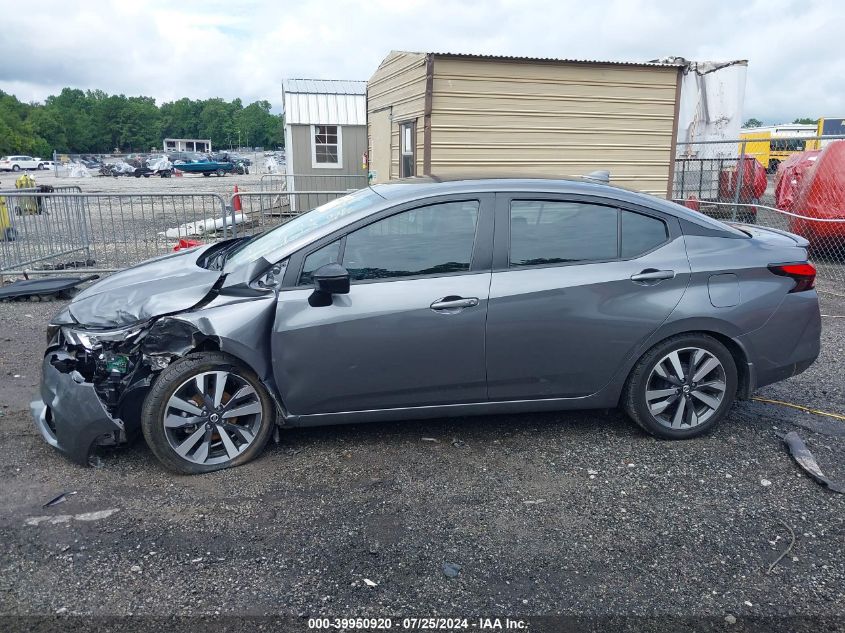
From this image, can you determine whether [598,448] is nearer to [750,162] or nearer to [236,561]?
[236,561]

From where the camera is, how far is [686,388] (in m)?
4.18

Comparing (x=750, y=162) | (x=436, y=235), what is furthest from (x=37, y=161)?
(x=436, y=235)

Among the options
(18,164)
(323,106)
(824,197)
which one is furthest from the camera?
(18,164)

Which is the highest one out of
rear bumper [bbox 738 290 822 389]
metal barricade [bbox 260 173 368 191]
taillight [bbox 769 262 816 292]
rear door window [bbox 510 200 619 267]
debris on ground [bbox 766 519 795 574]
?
metal barricade [bbox 260 173 368 191]

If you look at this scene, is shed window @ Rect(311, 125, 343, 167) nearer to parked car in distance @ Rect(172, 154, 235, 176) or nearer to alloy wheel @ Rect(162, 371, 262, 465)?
alloy wheel @ Rect(162, 371, 262, 465)

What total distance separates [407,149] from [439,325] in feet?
24.8

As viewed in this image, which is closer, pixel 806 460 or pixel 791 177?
pixel 806 460

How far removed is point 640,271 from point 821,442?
162cm

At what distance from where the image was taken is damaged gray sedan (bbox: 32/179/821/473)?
3760 millimetres

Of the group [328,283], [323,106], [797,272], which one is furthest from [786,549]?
[323,106]

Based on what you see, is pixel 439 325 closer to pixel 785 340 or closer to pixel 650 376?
pixel 650 376

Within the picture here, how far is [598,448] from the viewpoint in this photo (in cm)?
419

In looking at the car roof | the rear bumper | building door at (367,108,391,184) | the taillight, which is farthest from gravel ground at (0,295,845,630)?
building door at (367,108,391,184)

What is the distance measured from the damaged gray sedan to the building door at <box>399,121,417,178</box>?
249 inches
